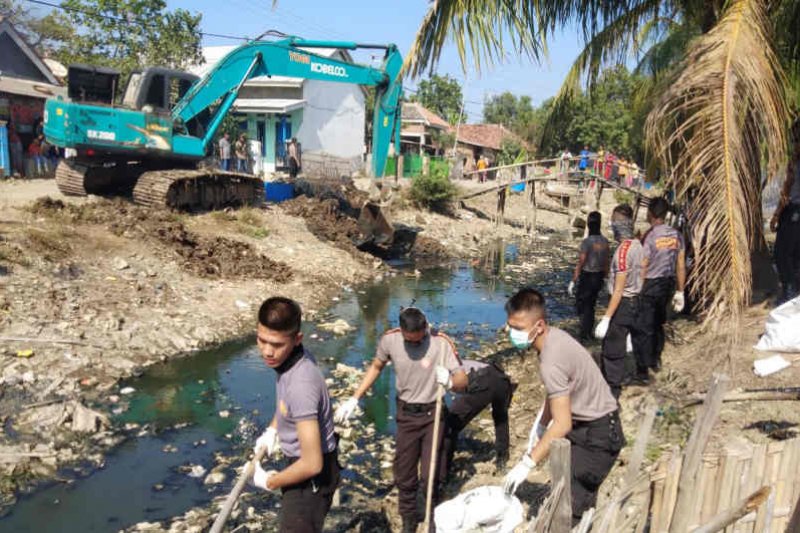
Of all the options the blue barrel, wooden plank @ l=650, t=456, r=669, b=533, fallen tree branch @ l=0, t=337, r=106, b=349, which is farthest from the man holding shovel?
the blue barrel

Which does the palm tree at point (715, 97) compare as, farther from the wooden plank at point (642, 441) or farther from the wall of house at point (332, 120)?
the wall of house at point (332, 120)

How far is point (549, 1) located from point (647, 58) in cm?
407

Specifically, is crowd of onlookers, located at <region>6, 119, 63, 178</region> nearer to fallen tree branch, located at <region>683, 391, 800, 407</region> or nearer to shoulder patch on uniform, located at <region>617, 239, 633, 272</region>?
shoulder patch on uniform, located at <region>617, 239, 633, 272</region>

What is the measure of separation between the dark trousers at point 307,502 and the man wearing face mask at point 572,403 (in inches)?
36.1

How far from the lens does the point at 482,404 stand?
514cm

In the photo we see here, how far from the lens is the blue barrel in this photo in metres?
16.9

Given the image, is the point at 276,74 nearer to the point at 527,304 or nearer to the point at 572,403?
the point at 527,304

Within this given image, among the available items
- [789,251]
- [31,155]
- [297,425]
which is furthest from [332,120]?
[297,425]

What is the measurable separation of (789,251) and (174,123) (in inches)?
449

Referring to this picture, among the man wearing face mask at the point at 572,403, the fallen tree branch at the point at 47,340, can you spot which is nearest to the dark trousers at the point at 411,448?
the man wearing face mask at the point at 572,403

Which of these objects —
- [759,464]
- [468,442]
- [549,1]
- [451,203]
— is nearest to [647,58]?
[549,1]

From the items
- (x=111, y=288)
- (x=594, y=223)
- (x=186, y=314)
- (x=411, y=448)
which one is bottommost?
(x=186, y=314)

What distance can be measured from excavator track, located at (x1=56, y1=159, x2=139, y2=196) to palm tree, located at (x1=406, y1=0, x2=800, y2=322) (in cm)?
926

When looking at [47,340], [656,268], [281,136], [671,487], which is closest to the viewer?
[671,487]
